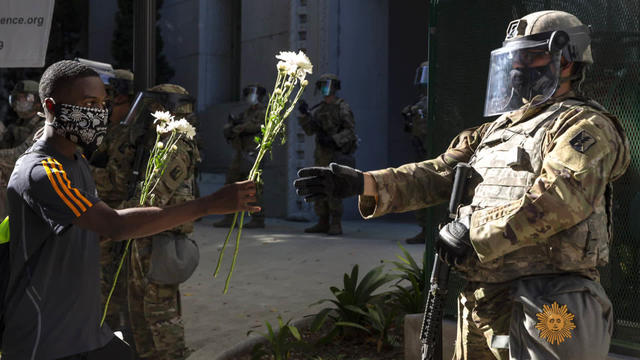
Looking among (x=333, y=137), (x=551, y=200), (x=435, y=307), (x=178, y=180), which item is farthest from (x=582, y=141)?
(x=333, y=137)

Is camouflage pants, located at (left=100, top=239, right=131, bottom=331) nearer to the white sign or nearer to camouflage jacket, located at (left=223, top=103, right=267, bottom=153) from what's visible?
the white sign

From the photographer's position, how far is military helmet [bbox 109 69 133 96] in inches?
191

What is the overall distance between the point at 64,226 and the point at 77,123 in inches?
15.7

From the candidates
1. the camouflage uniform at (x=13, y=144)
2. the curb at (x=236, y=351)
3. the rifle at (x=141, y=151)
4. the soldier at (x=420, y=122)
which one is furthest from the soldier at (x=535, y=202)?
the soldier at (x=420, y=122)

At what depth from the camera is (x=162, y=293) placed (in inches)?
170

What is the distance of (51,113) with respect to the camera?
2.46 metres

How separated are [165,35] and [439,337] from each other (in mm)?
15598

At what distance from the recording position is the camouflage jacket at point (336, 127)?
33.8ft

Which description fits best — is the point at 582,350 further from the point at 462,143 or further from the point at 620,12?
the point at 620,12

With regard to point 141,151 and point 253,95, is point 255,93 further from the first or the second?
point 141,151

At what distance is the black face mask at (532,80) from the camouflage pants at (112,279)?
2798 mm

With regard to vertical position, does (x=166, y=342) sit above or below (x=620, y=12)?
below

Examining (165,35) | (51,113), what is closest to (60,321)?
(51,113)

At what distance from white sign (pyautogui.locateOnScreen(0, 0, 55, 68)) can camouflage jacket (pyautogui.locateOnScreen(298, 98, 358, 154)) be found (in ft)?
18.1
